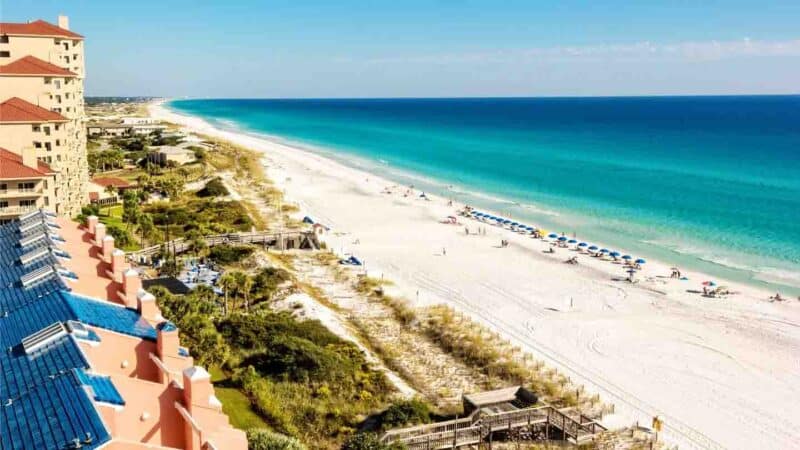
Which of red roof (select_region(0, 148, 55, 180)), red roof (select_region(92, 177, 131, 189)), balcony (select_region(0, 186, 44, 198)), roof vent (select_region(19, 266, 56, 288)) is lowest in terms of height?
red roof (select_region(92, 177, 131, 189))

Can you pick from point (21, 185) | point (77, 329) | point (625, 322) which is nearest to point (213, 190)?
point (21, 185)

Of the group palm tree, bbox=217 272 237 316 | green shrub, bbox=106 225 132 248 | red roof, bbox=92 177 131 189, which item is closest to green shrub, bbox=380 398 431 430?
palm tree, bbox=217 272 237 316

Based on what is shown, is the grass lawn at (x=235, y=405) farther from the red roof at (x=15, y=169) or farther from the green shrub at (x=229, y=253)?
the red roof at (x=15, y=169)

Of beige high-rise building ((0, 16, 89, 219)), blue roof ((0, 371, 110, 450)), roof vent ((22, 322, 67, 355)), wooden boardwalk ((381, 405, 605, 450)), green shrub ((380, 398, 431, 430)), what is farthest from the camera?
beige high-rise building ((0, 16, 89, 219))

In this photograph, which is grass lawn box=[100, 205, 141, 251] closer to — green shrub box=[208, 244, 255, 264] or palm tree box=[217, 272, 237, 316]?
green shrub box=[208, 244, 255, 264]

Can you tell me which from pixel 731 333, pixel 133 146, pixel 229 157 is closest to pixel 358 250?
pixel 731 333

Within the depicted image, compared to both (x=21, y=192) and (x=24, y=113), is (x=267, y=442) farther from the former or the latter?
(x=24, y=113)
